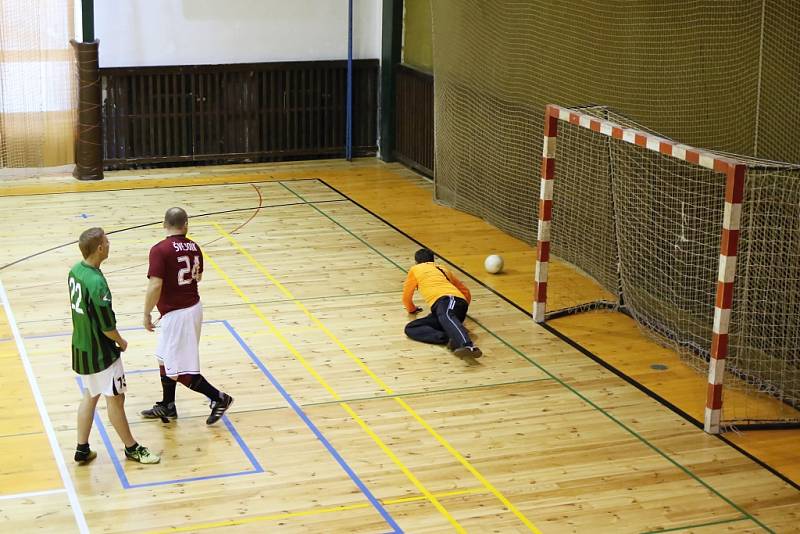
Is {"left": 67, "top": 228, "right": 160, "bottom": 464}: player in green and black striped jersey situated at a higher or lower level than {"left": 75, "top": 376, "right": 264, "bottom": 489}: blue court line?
higher

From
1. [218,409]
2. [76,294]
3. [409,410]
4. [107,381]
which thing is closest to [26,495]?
[107,381]

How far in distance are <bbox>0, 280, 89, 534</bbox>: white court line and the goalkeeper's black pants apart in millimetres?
3559

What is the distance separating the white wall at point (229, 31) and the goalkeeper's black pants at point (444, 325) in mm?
8698

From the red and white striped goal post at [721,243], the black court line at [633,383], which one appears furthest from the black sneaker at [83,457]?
the red and white striped goal post at [721,243]

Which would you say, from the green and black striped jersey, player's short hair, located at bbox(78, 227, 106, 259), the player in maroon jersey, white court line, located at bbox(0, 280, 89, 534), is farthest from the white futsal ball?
player's short hair, located at bbox(78, 227, 106, 259)

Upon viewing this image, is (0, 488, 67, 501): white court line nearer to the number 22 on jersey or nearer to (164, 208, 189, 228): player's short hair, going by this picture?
the number 22 on jersey

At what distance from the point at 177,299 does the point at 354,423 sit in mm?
1790

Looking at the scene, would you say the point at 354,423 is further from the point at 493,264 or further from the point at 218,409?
the point at 493,264

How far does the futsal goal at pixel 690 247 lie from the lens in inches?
384

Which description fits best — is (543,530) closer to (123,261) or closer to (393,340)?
(393,340)

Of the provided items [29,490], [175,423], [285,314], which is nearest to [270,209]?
[285,314]

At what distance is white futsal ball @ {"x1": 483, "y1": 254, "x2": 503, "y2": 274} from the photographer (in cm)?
1357

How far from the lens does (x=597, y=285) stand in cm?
1330

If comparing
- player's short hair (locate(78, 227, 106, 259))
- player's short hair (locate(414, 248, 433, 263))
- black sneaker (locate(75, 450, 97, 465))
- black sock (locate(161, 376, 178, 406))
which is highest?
player's short hair (locate(78, 227, 106, 259))
